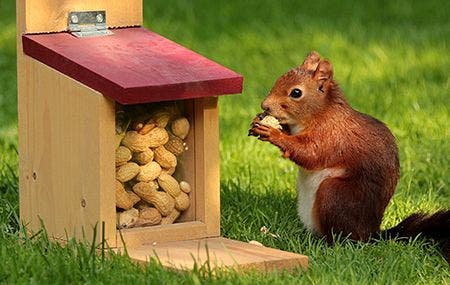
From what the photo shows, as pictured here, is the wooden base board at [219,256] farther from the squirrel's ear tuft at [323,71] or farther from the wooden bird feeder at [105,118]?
the squirrel's ear tuft at [323,71]

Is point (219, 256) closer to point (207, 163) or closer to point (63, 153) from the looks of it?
point (207, 163)

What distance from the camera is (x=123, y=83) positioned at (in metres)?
4.70

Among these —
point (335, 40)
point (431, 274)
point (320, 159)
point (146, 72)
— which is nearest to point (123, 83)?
point (146, 72)

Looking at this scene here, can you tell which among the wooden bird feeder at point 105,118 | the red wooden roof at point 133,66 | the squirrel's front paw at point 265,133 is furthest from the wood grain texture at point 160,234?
the red wooden roof at point 133,66

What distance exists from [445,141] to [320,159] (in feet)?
6.48

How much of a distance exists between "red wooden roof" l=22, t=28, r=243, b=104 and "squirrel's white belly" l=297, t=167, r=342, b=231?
556mm

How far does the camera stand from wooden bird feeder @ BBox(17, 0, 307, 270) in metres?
4.79

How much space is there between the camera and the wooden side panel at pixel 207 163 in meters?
5.07

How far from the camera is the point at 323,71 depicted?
17.6ft

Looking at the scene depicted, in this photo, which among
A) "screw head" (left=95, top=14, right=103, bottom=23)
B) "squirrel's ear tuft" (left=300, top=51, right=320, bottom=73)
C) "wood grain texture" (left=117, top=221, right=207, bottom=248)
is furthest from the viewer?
"squirrel's ear tuft" (left=300, top=51, right=320, bottom=73)

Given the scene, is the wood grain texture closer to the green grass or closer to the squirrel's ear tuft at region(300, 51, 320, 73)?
the green grass

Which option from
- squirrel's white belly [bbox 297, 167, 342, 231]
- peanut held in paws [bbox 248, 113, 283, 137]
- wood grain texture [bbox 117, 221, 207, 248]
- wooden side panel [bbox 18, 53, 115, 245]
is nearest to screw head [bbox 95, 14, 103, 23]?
wooden side panel [bbox 18, 53, 115, 245]

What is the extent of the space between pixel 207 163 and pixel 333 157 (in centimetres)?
50

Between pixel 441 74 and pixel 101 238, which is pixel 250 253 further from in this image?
pixel 441 74
